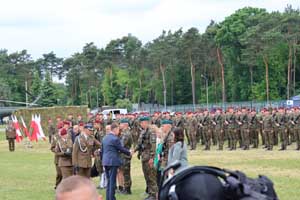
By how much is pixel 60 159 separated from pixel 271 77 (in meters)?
62.5

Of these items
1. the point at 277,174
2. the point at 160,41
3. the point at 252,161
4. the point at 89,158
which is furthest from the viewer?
the point at 160,41

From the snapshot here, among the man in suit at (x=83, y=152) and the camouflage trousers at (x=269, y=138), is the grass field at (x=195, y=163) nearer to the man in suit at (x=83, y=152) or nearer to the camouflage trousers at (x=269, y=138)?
the camouflage trousers at (x=269, y=138)

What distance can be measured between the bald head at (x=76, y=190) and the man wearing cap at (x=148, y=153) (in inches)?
415

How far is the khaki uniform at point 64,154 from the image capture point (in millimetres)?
14664

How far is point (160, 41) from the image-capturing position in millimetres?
90500

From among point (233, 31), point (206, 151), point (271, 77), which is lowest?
point (206, 151)

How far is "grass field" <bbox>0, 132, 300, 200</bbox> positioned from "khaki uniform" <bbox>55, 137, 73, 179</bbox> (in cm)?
76

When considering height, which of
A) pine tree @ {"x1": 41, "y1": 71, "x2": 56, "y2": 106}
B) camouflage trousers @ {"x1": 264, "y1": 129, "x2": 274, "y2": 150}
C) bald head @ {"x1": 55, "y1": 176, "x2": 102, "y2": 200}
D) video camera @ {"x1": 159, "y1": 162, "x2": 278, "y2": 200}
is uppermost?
pine tree @ {"x1": 41, "y1": 71, "x2": 56, "y2": 106}

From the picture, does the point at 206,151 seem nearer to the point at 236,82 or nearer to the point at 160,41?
the point at 236,82

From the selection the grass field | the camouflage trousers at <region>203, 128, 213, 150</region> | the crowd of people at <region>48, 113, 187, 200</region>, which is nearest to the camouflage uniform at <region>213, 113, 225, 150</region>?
the camouflage trousers at <region>203, 128, 213, 150</region>

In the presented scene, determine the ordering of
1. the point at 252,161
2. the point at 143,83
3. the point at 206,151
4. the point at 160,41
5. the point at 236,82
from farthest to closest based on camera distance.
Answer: the point at 143,83 < the point at 160,41 < the point at 236,82 < the point at 206,151 < the point at 252,161

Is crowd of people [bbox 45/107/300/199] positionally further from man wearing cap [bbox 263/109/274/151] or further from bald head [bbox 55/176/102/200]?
bald head [bbox 55/176/102/200]

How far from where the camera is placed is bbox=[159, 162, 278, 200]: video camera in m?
2.09

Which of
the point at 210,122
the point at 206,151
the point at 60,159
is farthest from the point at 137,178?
the point at 210,122
